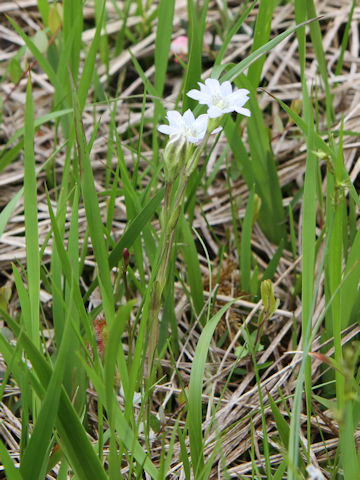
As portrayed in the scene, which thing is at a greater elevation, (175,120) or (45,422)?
(175,120)

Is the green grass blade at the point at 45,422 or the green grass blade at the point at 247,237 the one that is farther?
the green grass blade at the point at 247,237

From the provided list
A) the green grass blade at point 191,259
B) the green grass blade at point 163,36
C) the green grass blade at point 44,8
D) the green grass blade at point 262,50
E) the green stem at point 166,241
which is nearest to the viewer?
the green stem at point 166,241

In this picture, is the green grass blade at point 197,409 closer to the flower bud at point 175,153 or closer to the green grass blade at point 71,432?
the green grass blade at point 71,432

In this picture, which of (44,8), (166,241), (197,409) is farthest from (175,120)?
(44,8)

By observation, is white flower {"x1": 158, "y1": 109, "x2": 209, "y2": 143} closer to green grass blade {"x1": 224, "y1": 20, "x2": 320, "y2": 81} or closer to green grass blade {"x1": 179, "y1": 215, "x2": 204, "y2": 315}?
green grass blade {"x1": 224, "y1": 20, "x2": 320, "y2": 81}

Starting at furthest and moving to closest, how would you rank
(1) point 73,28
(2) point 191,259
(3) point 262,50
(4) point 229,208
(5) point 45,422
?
1. (4) point 229,208
2. (1) point 73,28
3. (2) point 191,259
4. (3) point 262,50
5. (5) point 45,422

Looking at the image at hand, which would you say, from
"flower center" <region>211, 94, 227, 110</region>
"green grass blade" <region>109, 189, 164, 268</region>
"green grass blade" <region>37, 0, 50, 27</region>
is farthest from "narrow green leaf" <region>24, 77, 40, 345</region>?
"green grass blade" <region>37, 0, 50, 27</region>

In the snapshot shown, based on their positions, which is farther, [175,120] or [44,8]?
[44,8]

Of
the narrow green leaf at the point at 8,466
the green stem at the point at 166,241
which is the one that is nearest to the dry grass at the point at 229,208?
the green stem at the point at 166,241

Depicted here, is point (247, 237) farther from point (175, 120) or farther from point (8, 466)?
point (8, 466)
